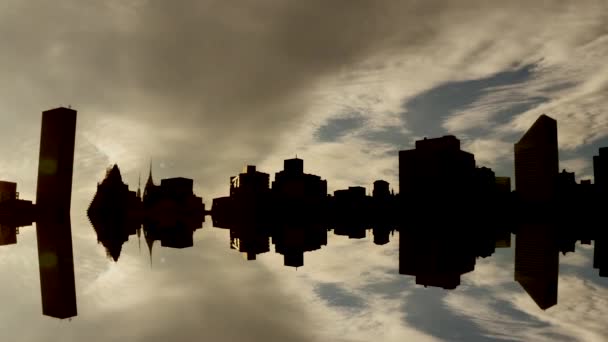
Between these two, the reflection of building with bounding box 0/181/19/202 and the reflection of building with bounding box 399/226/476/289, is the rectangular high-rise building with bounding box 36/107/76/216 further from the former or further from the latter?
the reflection of building with bounding box 399/226/476/289

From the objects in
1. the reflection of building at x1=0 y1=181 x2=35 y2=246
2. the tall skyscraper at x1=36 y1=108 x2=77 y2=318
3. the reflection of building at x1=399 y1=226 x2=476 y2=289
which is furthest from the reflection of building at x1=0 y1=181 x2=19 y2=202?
the reflection of building at x1=399 y1=226 x2=476 y2=289

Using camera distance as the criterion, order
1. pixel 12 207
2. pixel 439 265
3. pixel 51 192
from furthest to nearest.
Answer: pixel 12 207, pixel 51 192, pixel 439 265

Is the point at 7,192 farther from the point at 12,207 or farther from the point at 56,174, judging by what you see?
the point at 56,174

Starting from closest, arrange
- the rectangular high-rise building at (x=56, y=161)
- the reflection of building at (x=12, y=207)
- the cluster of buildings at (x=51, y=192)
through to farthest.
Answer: the cluster of buildings at (x=51, y=192) → the rectangular high-rise building at (x=56, y=161) → the reflection of building at (x=12, y=207)

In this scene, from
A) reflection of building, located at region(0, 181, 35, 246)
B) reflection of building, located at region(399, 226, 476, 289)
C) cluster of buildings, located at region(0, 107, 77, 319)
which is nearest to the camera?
reflection of building, located at region(399, 226, 476, 289)

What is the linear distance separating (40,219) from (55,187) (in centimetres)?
1754

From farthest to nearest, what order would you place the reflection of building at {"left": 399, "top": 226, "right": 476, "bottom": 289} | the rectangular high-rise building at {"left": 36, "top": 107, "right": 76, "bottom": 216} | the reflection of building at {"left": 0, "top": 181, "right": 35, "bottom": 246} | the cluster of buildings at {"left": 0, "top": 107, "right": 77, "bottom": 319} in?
the reflection of building at {"left": 0, "top": 181, "right": 35, "bottom": 246}, the rectangular high-rise building at {"left": 36, "top": 107, "right": 76, "bottom": 216}, the cluster of buildings at {"left": 0, "top": 107, "right": 77, "bottom": 319}, the reflection of building at {"left": 399, "top": 226, "right": 476, "bottom": 289}

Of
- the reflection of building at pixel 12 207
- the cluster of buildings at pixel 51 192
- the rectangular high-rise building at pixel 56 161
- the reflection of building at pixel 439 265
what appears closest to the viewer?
the reflection of building at pixel 439 265

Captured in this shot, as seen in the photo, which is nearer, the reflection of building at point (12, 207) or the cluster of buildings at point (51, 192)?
the cluster of buildings at point (51, 192)

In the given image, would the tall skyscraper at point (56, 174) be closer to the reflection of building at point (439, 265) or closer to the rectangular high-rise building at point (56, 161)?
the rectangular high-rise building at point (56, 161)

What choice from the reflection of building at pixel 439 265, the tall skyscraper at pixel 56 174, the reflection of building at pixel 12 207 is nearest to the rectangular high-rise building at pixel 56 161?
the tall skyscraper at pixel 56 174

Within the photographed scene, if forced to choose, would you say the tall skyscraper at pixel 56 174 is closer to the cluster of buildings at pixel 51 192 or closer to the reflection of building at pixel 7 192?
the cluster of buildings at pixel 51 192

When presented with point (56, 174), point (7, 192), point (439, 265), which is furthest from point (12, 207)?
point (439, 265)

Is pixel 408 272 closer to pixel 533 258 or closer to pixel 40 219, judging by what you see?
pixel 533 258
